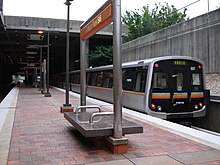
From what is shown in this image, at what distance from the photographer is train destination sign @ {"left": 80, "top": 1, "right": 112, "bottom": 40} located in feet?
17.1

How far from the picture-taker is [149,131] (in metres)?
6.45

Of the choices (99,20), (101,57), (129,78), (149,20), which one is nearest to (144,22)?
(149,20)

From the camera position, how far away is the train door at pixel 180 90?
9.73 metres

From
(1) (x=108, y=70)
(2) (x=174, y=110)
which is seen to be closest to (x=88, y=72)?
(1) (x=108, y=70)

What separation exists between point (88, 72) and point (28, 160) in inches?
635

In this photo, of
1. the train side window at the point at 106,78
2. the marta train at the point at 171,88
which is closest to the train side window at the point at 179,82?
the marta train at the point at 171,88

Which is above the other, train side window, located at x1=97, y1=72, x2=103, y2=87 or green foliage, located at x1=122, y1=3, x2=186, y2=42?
green foliage, located at x1=122, y1=3, x2=186, y2=42

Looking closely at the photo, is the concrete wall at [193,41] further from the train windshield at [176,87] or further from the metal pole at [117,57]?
the metal pole at [117,57]

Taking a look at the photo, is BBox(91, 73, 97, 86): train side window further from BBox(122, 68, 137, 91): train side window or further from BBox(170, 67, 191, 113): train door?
BBox(170, 67, 191, 113): train door

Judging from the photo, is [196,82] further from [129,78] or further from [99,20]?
[99,20]

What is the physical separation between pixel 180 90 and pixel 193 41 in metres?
4.97

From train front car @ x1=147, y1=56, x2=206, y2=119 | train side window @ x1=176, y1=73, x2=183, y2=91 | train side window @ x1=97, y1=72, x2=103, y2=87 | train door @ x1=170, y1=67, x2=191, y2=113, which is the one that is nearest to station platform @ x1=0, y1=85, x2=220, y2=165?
train front car @ x1=147, y1=56, x2=206, y2=119

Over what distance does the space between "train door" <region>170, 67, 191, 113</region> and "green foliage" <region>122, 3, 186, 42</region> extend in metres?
15.6

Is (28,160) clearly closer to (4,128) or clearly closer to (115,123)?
(115,123)
